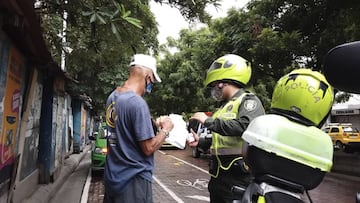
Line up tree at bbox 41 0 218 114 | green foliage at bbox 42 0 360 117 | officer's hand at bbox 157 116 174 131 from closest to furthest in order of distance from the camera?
officer's hand at bbox 157 116 174 131 → tree at bbox 41 0 218 114 → green foliage at bbox 42 0 360 117

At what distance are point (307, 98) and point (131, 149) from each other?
1526 millimetres

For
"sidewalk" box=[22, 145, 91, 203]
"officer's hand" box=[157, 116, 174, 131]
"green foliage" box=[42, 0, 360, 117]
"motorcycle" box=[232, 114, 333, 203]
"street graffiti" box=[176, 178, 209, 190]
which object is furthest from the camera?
"street graffiti" box=[176, 178, 209, 190]

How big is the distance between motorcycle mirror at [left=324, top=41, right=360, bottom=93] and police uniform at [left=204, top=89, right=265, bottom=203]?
4.53 ft

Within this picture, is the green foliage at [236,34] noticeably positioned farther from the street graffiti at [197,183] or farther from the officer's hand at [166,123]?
the street graffiti at [197,183]

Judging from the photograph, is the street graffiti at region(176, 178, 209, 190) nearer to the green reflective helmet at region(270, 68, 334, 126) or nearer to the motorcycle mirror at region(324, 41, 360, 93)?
the green reflective helmet at region(270, 68, 334, 126)

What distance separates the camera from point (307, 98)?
1939 mm

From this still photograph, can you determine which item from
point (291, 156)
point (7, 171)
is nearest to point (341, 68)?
point (291, 156)

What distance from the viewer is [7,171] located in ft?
19.2

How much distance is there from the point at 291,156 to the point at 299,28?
1147cm

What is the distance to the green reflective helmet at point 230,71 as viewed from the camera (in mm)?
3188

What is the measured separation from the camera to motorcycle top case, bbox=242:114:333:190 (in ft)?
6.08

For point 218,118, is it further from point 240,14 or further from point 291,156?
point 240,14

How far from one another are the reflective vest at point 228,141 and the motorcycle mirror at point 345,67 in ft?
4.83

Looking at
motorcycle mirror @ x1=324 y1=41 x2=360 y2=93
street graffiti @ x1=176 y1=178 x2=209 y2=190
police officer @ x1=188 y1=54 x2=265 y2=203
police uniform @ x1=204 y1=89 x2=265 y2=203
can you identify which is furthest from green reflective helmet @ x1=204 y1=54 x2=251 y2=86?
street graffiti @ x1=176 y1=178 x2=209 y2=190
